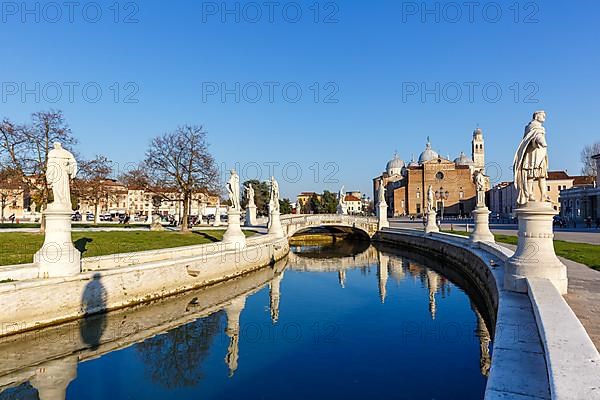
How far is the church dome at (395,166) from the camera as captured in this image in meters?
119

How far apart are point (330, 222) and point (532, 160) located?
3588 cm

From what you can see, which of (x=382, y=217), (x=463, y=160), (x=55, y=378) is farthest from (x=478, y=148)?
(x=55, y=378)

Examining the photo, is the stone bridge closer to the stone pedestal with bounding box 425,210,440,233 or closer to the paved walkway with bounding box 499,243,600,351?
the stone pedestal with bounding box 425,210,440,233

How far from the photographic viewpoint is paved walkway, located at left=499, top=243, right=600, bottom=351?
5504mm

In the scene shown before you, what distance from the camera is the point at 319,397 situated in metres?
7.42

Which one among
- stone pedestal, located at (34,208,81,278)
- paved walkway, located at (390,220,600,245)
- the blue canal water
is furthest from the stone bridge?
stone pedestal, located at (34,208,81,278)

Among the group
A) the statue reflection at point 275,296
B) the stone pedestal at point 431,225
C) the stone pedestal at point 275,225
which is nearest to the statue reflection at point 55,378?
the statue reflection at point 275,296

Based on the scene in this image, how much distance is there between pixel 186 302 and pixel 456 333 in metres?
9.03

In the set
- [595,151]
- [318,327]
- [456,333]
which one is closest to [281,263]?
[318,327]

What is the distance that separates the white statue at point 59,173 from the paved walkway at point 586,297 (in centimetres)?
1199

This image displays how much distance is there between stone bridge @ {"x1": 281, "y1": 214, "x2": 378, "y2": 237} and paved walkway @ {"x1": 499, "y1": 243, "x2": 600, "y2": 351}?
31341mm

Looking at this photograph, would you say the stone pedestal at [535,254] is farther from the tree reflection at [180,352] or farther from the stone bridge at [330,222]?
the stone bridge at [330,222]

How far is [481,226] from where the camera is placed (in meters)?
19.6

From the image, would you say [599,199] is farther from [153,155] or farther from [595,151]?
[153,155]
